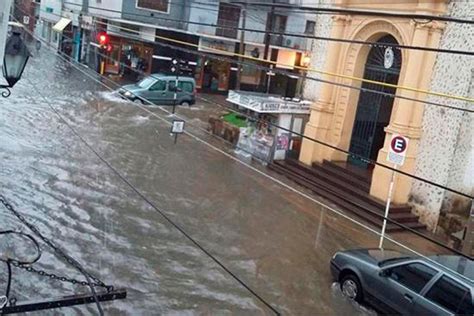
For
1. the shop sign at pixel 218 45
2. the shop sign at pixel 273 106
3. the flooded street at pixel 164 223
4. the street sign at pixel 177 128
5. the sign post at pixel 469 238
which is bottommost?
the flooded street at pixel 164 223

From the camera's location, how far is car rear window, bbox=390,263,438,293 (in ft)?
28.1

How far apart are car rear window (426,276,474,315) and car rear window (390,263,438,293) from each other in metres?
0.21

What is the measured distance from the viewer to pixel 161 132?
21.9 m

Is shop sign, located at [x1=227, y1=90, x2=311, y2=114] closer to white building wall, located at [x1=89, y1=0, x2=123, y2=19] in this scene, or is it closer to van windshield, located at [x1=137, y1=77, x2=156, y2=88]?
van windshield, located at [x1=137, y1=77, x2=156, y2=88]

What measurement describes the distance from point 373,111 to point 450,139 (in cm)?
349

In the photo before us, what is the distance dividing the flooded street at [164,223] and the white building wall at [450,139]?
244cm

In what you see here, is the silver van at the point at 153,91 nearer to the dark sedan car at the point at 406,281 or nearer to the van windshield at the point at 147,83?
the van windshield at the point at 147,83

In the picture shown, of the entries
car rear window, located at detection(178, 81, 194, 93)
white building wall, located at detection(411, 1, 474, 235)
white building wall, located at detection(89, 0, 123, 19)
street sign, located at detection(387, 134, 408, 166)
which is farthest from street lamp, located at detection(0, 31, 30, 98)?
white building wall, located at detection(89, 0, 123, 19)

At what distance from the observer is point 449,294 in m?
8.30

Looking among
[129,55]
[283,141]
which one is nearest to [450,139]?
[283,141]

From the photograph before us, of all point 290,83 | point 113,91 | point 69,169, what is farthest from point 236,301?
point 290,83

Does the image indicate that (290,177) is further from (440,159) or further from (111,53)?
(111,53)

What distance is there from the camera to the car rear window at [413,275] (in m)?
8.56

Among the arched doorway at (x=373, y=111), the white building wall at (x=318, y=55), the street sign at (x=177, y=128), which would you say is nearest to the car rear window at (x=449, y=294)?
the arched doorway at (x=373, y=111)
